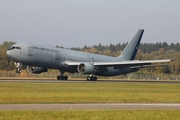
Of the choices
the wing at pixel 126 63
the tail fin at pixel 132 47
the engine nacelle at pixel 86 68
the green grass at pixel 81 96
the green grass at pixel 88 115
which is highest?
the tail fin at pixel 132 47

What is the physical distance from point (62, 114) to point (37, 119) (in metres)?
2.25

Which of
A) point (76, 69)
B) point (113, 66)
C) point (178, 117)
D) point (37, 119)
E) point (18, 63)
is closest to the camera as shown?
point (37, 119)

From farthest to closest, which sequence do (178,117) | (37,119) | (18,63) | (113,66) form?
(113,66)
(18,63)
(178,117)
(37,119)

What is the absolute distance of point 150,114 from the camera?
72.5 feet

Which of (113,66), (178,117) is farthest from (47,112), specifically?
(113,66)

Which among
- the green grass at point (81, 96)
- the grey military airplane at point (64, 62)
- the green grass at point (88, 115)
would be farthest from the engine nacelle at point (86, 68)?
the green grass at point (88, 115)

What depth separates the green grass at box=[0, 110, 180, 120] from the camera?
20141mm

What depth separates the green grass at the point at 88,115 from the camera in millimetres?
20141

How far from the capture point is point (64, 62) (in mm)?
72812

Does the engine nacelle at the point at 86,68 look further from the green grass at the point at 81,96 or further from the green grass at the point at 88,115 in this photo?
the green grass at the point at 88,115

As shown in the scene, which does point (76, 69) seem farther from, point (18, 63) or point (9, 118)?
point (9, 118)

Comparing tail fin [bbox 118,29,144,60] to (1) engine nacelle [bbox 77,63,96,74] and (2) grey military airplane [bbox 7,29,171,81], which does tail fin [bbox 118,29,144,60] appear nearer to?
(2) grey military airplane [bbox 7,29,171,81]

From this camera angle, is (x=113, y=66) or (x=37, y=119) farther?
(x=113, y=66)

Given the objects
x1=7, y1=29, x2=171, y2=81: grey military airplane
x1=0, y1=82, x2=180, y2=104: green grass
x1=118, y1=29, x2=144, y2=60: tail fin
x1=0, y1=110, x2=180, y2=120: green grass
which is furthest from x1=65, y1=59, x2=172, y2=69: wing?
x1=0, y1=110, x2=180, y2=120: green grass
